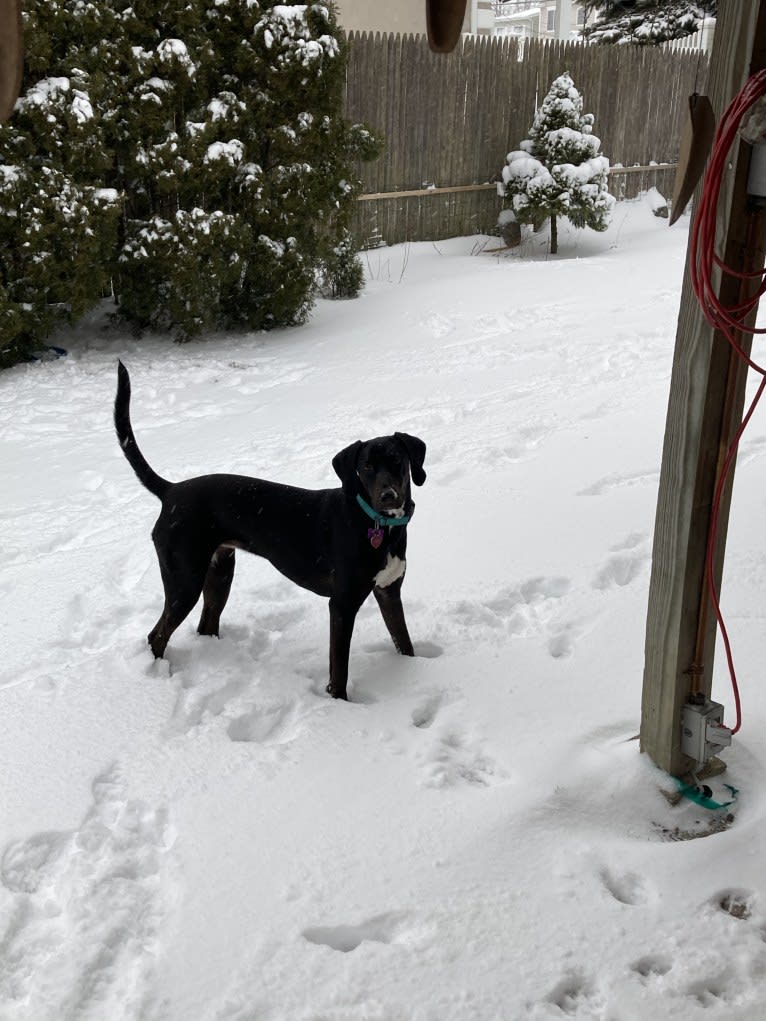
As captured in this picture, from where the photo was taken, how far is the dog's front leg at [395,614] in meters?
3.30

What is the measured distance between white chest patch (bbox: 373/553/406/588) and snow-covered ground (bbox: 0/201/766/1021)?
382 mm

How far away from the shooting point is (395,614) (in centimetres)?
336

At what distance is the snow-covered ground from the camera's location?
201cm

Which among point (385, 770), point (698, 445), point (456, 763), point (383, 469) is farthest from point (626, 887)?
point (383, 469)

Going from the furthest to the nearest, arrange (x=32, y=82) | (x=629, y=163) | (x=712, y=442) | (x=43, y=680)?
(x=629, y=163)
(x=32, y=82)
(x=43, y=680)
(x=712, y=442)

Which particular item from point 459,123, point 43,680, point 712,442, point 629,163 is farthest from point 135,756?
point 629,163

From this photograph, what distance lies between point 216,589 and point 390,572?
2.70ft

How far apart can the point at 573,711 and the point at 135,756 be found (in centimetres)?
144

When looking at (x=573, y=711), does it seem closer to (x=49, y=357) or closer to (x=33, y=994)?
(x=33, y=994)

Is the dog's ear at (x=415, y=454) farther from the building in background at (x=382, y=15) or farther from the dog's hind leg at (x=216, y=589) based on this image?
the building in background at (x=382, y=15)

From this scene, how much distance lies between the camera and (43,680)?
328cm

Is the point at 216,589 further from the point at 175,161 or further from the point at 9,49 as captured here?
the point at 175,161

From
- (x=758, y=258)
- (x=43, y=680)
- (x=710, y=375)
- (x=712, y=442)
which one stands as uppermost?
(x=758, y=258)

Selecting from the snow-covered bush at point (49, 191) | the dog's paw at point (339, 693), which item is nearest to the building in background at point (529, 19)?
the snow-covered bush at point (49, 191)
